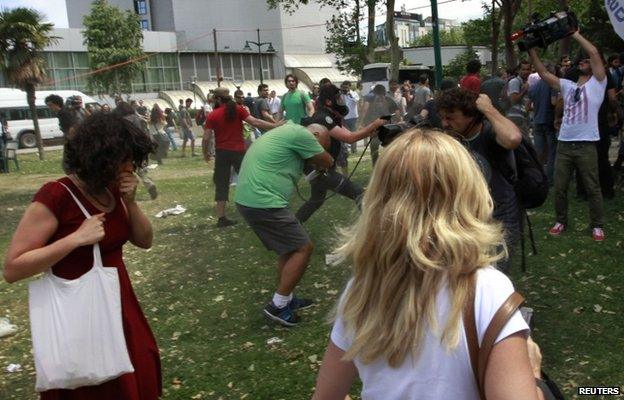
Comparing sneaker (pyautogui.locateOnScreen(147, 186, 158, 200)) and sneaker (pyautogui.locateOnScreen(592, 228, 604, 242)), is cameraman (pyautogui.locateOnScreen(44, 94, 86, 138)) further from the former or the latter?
sneaker (pyautogui.locateOnScreen(592, 228, 604, 242))

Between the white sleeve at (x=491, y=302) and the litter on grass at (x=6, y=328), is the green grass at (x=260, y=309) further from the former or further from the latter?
the white sleeve at (x=491, y=302)

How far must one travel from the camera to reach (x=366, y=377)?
1.44 meters

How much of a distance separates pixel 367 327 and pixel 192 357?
3186 mm

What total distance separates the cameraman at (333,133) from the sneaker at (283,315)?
3.45 feet

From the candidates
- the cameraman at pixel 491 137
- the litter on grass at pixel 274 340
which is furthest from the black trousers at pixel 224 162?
the cameraman at pixel 491 137

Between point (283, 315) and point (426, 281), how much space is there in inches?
131

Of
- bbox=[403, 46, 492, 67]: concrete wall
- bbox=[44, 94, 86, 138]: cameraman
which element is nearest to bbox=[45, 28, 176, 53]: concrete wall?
bbox=[403, 46, 492, 67]: concrete wall

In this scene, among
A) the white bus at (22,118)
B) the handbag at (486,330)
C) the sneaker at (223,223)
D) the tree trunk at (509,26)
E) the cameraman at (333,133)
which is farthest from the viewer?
the white bus at (22,118)

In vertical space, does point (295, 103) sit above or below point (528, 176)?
above

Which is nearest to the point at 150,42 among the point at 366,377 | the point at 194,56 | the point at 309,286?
the point at 194,56

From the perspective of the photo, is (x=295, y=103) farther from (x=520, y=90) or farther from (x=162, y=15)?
(x=162, y=15)

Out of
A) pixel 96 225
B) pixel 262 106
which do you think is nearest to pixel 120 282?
pixel 96 225

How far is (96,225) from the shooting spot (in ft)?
7.65

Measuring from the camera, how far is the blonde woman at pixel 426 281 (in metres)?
1.29
